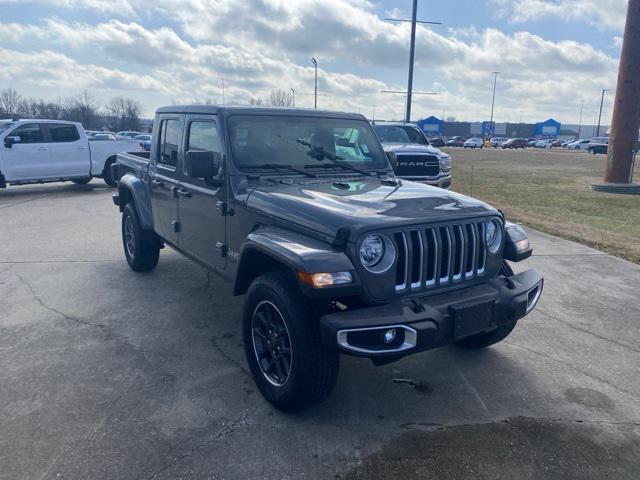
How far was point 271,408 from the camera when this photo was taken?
137 inches

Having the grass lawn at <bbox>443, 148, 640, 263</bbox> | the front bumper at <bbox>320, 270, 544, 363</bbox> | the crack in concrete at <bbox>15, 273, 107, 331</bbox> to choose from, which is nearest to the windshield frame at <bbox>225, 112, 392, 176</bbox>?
the front bumper at <bbox>320, 270, 544, 363</bbox>

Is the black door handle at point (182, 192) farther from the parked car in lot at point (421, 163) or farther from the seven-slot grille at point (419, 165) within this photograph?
the seven-slot grille at point (419, 165)

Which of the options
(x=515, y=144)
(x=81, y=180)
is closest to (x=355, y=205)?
(x=81, y=180)

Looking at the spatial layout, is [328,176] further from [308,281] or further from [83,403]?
[83,403]

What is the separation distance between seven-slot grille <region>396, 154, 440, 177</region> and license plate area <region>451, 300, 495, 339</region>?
801cm

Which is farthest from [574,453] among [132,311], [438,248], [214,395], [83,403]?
[132,311]

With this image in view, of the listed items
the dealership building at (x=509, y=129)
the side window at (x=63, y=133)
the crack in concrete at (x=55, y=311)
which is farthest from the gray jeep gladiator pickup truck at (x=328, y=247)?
the dealership building at (x=509, y=129)

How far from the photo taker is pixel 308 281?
9.57 feet

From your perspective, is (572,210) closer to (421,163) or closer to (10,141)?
(421,163)

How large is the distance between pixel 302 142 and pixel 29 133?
1177 cm

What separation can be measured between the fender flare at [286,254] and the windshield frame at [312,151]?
0.79 m

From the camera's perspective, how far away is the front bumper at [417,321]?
2.86 meters

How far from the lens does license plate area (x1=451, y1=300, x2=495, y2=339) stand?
3092 millimetres

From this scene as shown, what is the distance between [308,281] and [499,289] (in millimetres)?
1368
